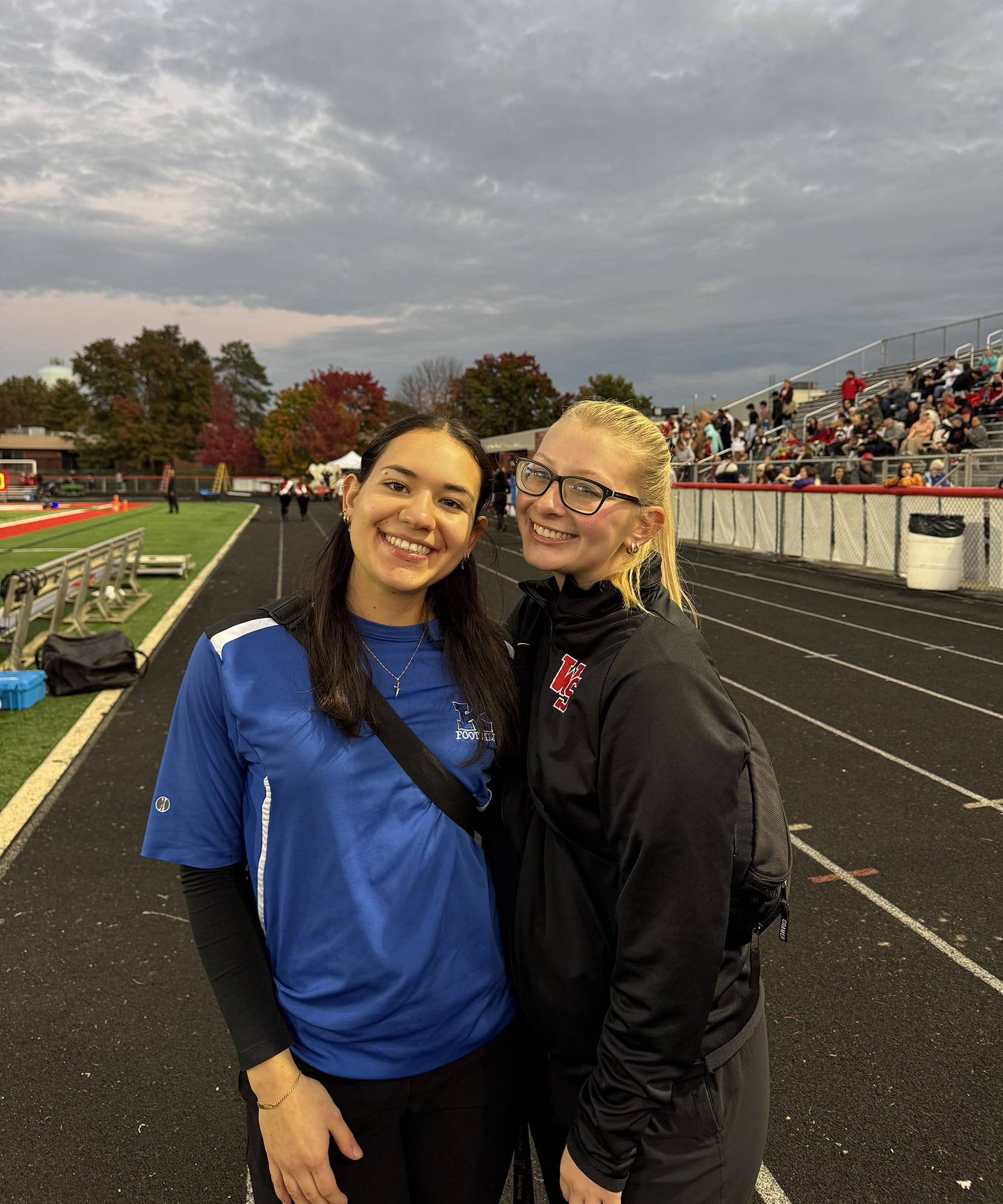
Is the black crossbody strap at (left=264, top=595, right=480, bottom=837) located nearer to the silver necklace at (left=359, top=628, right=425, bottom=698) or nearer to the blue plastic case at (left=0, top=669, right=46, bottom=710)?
the silver necklace at (left=359, top=628, right=425, bottom=698)

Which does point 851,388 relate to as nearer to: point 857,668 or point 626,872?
point 857,668

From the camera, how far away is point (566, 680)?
1.62 meters

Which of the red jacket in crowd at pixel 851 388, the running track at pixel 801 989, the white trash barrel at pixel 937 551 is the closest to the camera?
the running track at pixel 801 989

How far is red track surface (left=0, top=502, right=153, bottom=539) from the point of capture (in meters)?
28.8

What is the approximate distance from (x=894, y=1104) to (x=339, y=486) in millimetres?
2893

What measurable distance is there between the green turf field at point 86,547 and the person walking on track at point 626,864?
544 centimetres

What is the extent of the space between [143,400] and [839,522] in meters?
88.6

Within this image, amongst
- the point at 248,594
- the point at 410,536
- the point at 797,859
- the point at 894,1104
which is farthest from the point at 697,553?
the point at 410,536

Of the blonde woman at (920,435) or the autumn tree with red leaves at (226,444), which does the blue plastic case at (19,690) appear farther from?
the autumn tree with red leaves at (226,444)

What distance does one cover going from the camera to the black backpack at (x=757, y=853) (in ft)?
4.75

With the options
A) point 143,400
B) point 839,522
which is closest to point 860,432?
point 839,522

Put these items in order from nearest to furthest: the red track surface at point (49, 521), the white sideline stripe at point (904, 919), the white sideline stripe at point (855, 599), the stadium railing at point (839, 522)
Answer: the white sideline stripe at point (904, 919) < the white sideline stripe at point (855, 599) < the stadium railing at point (839, 522) < the red track surface at point (49, 521)

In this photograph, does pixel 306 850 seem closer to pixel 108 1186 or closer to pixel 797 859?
pixel 108 1186

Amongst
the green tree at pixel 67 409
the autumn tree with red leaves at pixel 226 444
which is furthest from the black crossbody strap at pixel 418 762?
the green tree at pixel 67 409
